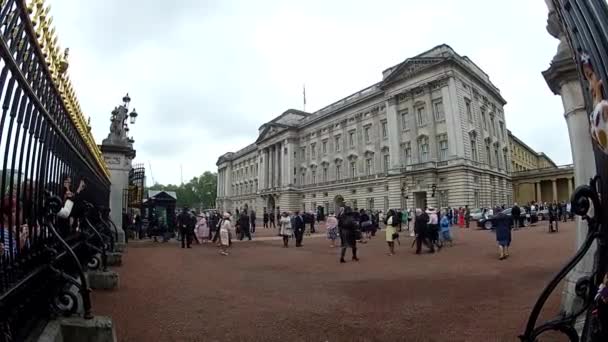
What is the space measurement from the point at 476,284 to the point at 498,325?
120 inches

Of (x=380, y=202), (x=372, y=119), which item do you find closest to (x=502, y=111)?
(x=372, y=119)

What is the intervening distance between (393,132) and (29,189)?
50.8 m

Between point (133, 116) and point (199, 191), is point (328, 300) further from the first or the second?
point (199, 191)

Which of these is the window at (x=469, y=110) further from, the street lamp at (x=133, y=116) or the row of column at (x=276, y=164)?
the street lamp at (x=133, y=116)

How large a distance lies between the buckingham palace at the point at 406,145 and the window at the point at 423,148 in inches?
4.9

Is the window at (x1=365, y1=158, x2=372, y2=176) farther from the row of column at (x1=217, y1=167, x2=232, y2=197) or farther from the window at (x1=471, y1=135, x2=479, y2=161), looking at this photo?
the row of column at (x1=217, y1=167, x2=232, y2=197)

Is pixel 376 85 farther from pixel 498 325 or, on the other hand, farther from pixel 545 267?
pixel 498 325

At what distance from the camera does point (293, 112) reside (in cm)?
7850

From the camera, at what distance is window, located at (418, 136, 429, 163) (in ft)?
156

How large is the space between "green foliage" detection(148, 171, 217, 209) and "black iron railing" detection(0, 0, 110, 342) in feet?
401

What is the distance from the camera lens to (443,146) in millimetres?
45969

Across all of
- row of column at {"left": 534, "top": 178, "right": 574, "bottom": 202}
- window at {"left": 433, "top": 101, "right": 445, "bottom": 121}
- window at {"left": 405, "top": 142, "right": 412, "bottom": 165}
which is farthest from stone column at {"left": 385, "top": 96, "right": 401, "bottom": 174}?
row of column at {"left": 534, "top": 178, "right": 574, "bottom": 202}

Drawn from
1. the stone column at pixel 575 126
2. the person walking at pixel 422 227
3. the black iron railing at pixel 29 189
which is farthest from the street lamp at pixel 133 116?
the stone column at pixel 575 126

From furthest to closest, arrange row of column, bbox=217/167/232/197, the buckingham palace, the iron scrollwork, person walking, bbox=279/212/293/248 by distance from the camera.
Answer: row of column, bbox=217/167/232/197 → the buckingham palace → person walking, bbox=279/212/293/248 → the iron scrollwork
